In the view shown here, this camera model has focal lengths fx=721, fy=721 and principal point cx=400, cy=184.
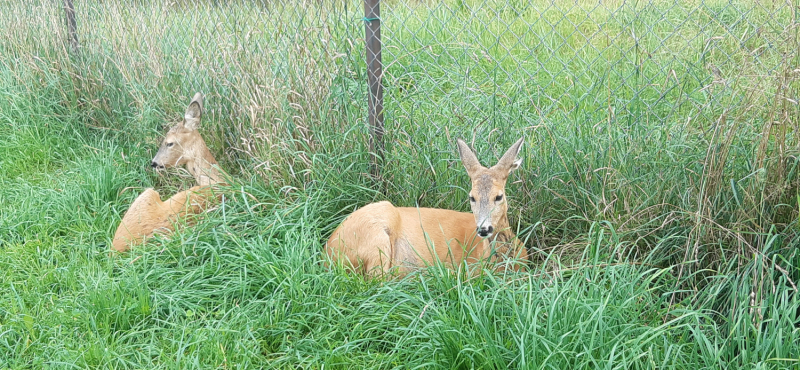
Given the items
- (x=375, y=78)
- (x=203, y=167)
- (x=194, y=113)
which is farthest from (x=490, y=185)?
(x=194, y=113)

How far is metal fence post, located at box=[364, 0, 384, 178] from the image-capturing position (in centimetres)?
428

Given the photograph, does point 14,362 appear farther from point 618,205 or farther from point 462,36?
point 462,36

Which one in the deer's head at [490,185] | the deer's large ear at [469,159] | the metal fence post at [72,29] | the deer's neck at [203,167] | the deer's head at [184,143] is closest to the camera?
the deer's head at [490,185]

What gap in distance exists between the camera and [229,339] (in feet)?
10.3

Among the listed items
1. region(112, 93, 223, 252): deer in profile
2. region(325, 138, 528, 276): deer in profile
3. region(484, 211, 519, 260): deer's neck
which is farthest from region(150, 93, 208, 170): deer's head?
region(484, 211, 519, 260): deer's neck

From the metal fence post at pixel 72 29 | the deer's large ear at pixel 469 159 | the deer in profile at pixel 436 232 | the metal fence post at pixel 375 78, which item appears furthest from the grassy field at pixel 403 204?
the metal fence post at pixel 72 29

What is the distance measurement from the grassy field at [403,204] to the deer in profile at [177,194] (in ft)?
0.54

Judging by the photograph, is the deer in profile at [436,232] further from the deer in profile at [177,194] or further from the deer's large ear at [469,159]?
the deer in profile at [177,194]

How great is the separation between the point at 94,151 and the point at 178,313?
2.99 meters

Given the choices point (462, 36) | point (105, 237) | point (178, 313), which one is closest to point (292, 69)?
point (105, 237)

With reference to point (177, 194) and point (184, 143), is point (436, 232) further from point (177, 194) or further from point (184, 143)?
point (184, 143)

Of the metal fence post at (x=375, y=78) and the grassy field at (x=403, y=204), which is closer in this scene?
the grassy field at (x=403, y=204)

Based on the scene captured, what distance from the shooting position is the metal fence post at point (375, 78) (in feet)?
14.0

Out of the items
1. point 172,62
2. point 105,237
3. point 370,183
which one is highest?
point 172,62
